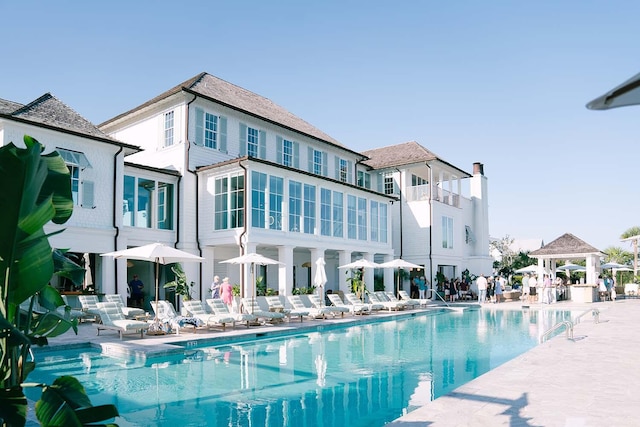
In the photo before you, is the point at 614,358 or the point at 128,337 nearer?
the point at 614,358

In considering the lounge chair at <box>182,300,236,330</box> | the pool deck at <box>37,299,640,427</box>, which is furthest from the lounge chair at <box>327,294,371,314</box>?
the pool deck at <box>37,299,640,427</box>

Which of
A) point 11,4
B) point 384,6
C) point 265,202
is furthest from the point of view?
point 265,202

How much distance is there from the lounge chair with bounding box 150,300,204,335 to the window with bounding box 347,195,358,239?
1243cm

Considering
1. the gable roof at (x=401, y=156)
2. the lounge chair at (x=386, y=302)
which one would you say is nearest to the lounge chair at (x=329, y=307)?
the lounge chair at (x=386, y=302)

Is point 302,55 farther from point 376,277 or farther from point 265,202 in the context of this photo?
point 376,277

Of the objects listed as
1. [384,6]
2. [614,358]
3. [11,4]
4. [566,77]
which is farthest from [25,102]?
[614,358]

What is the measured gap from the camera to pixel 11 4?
1252cm

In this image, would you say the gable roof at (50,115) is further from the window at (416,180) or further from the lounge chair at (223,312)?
the window at (416,180)

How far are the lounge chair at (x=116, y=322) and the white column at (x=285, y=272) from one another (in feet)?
25.3

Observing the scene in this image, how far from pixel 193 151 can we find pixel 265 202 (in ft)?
12.8

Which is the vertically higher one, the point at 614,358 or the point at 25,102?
the point at 25,102

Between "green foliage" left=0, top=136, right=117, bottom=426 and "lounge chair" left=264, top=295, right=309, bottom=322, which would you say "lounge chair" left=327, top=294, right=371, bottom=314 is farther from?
"green foliage" left=0, top=136, right=117, bottom=426

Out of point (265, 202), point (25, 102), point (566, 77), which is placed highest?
point (25, 102)

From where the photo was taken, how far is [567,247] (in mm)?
32750
